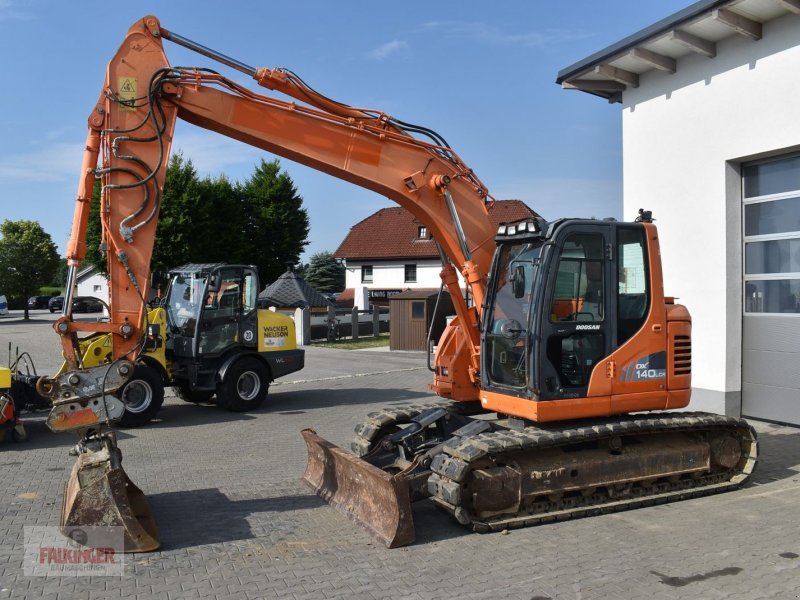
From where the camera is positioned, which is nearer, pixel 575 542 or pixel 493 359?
pixel 575 542

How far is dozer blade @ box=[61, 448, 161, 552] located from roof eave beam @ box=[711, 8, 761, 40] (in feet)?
29.8

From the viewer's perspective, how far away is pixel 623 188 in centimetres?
1224

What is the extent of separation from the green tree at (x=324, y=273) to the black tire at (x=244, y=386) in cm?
4602

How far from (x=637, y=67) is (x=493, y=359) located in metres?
6.77

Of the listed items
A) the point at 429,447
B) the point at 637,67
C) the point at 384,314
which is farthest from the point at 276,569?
the point at 384,314

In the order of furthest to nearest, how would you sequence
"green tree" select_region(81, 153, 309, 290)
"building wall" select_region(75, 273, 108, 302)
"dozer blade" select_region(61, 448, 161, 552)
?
1. "building wall" select_region(75, 273, 108, 302)
2. "green tree" select_region(81, 153, 309, 290)
3. "dozer blade" select_region(61, 448, 161, 552)

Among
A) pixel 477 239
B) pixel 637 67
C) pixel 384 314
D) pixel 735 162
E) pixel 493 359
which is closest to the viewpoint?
pixel 493 359

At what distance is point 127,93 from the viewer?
6.93 metres

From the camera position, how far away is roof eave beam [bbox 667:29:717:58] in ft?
34.0

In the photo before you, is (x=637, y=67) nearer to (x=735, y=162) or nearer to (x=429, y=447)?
(x=735, y=162)

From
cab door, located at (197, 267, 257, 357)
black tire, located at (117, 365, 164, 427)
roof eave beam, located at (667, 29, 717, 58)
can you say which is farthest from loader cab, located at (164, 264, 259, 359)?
roof eave beam, located at (667, 29, 717, 58)

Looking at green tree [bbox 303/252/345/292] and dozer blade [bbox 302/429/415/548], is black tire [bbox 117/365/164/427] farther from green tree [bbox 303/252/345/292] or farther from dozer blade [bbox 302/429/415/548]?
green tree [bbox 303/252/345/292]

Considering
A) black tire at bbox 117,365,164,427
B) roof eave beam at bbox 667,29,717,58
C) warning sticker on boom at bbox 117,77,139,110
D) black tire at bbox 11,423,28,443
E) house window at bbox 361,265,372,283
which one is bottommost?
black tire at bbox 11,423,28,443

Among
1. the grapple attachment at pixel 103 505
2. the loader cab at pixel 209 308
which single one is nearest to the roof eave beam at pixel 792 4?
the loader cab at pixel 209 308
